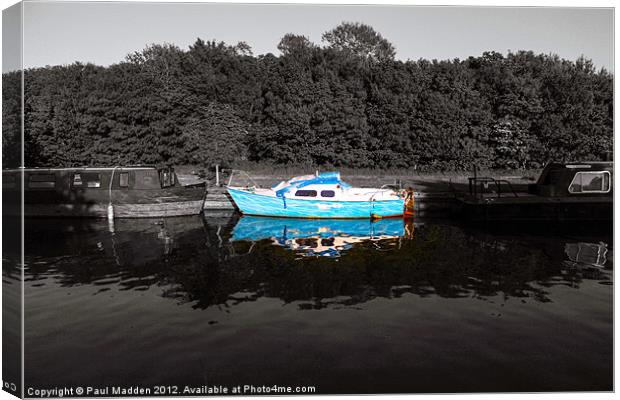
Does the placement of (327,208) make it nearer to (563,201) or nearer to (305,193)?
(305,193)

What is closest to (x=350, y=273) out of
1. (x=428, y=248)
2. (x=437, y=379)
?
(x=428, y=248)

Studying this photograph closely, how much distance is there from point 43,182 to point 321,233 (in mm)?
16082

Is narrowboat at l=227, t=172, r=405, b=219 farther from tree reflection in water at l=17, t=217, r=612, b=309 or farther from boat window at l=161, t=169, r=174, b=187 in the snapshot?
boat window at l=161, t=169, r=174, b=187

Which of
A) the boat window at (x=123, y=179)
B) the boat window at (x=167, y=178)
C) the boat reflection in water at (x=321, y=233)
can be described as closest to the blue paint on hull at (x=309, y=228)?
the boat reflection in water at (x=321, y=233)

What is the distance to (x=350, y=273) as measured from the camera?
16.2 metres

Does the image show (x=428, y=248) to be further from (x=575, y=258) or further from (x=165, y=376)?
(x=165, y=376)

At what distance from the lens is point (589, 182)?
→ 27031 millimetres

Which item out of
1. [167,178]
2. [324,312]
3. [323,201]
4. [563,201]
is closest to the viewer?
[324,312]

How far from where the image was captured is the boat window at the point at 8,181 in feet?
23.5

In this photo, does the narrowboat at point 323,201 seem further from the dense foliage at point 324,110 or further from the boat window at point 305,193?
the dense foliage at point 324,110

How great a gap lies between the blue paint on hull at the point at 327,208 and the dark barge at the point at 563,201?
13.4 ft

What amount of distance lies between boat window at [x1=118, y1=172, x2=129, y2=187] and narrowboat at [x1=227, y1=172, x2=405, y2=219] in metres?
6.14

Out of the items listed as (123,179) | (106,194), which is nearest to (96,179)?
(106,194)

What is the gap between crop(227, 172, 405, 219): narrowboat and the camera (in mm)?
28562
